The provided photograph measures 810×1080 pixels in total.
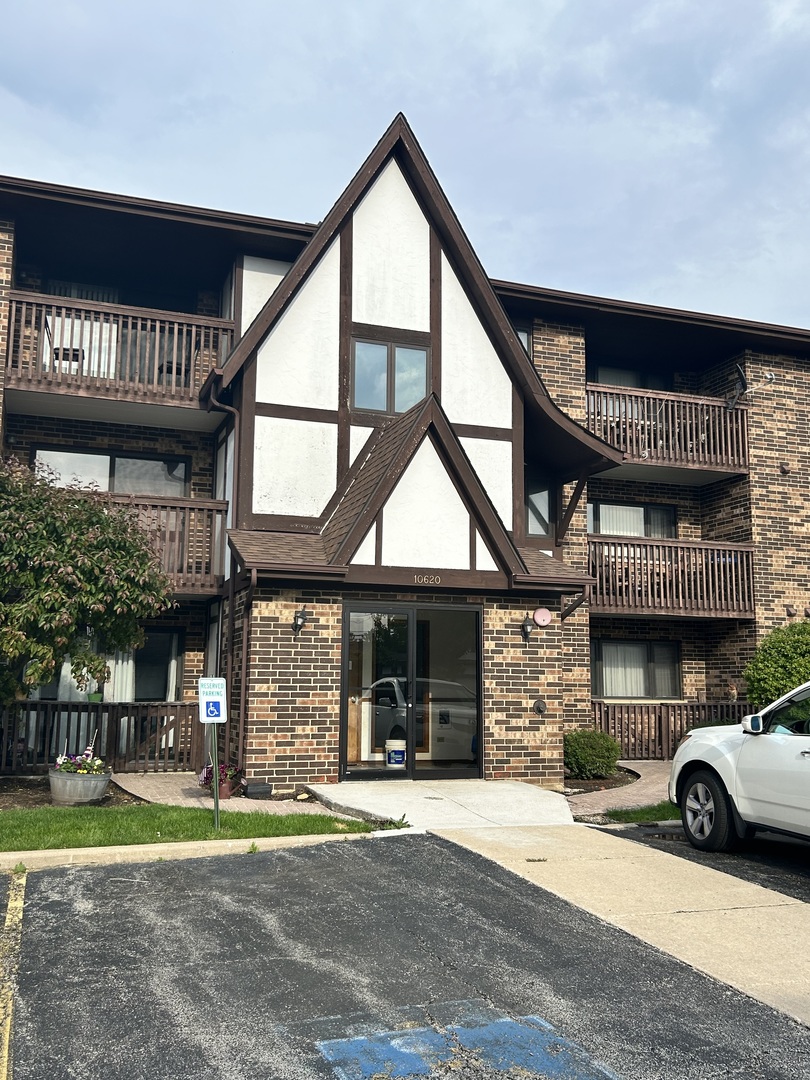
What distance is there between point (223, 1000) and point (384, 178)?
531 inches

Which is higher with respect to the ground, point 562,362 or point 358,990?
point 562,362

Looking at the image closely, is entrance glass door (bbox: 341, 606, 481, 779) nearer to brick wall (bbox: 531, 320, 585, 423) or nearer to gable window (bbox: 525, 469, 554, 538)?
gable window (bbox: 525, 469, 554, 538)

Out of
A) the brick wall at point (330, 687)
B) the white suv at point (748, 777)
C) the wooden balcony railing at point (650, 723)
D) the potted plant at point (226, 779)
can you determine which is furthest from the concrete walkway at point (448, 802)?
the wooden balcony railing at point (650, 723)

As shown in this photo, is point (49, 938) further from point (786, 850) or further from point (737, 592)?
point (737, 592)

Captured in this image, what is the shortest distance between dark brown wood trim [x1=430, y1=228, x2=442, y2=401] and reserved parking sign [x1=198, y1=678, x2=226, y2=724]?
698cm

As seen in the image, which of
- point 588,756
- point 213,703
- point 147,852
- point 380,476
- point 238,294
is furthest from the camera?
point 238,294

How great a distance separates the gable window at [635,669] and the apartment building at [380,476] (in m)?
0.06

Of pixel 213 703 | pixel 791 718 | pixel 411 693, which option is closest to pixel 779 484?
pixel 411 693

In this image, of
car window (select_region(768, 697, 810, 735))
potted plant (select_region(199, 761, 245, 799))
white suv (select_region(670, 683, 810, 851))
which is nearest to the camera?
white suv (select_region(670, 683, 810, 851))

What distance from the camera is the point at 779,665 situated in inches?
686

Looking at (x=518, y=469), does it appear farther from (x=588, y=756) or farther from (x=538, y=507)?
(x=588, y=756)

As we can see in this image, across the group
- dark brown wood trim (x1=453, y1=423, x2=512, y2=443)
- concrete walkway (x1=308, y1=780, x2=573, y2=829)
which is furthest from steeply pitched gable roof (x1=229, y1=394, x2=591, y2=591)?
concrete walkway (x1=308, y1=780, x2=573, y2=829)

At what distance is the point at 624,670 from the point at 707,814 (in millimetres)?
10547

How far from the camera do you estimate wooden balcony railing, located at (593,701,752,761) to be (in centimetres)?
1800
